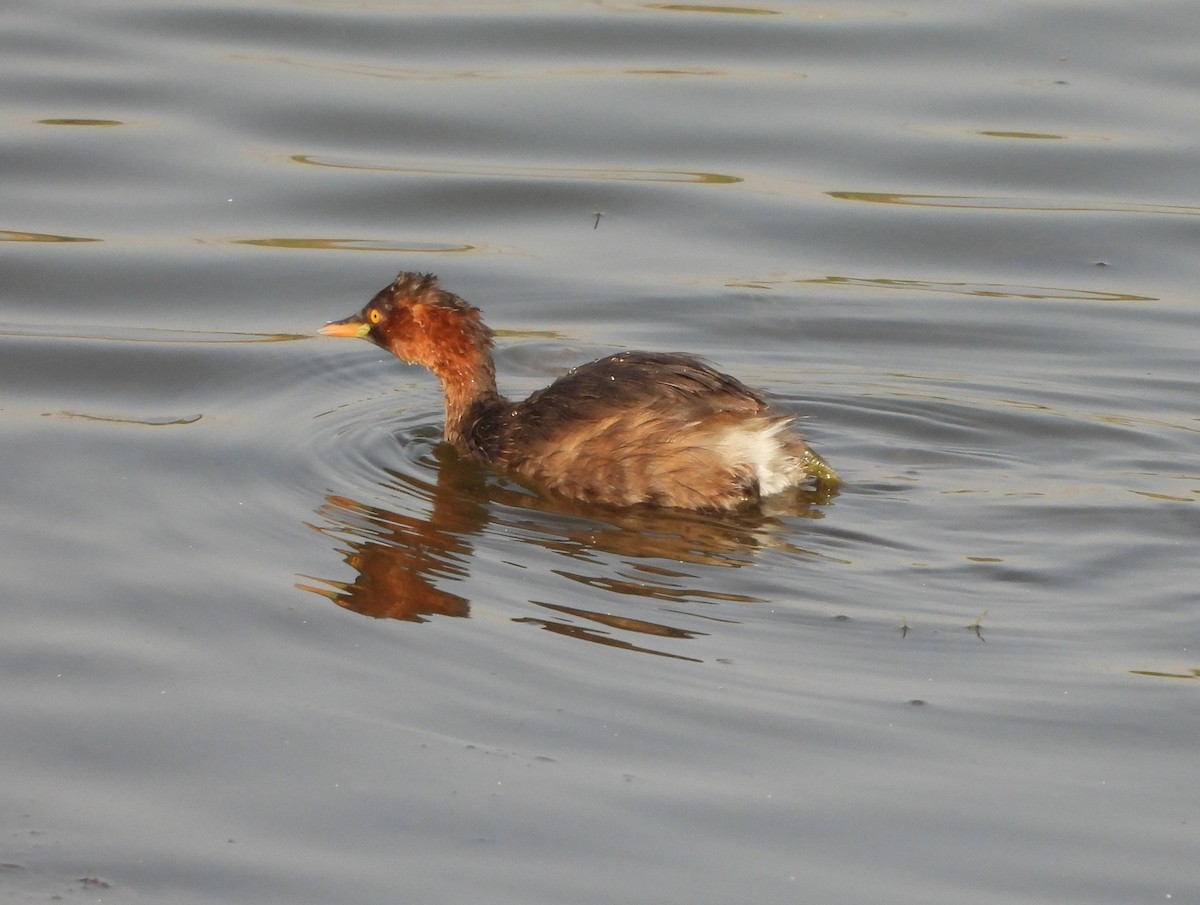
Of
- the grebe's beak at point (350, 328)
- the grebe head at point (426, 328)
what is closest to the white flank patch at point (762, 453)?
the grebe head at point (426, 328)

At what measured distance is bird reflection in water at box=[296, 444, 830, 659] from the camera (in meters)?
6.18

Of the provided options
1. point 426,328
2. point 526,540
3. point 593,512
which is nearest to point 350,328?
point 426,328

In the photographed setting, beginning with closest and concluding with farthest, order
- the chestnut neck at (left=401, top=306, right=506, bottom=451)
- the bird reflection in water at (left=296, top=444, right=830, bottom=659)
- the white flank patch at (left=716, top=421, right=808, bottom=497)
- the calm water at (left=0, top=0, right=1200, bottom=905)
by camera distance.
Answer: the calm water at (left=0, top=0, right=1200, bottom=905) < the bird reflection in water at (left=296, top=444, right=830, bottom=659) < the white flank patch at (left=716, top=421, right=808, bottom=497) < the chestnut neck at (left=401, top=306, right=506, bottom=451)

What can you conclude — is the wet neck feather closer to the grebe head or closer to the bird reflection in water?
the grebe head

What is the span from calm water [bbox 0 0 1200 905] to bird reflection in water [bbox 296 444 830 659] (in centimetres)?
3

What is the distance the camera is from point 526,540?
6.83 m

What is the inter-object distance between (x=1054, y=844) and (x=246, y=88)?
8779 mm

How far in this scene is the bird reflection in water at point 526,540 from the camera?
618cm

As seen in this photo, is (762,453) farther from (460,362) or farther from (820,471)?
(460,362)

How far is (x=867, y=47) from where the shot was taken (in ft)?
42.3

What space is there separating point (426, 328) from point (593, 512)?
5.02 ft

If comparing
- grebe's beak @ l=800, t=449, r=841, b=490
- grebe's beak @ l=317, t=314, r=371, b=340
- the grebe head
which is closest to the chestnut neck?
the grebe head

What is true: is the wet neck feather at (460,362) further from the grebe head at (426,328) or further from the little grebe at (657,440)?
the little grebe at (657,440)

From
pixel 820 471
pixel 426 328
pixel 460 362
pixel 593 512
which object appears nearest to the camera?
pixel 593 512
